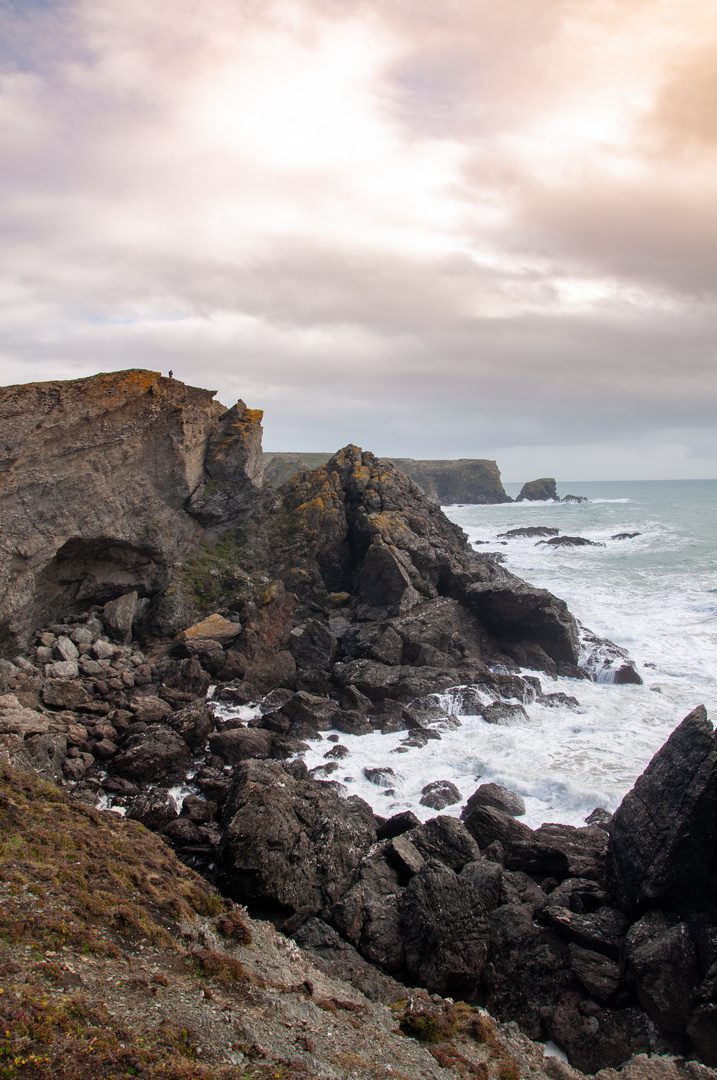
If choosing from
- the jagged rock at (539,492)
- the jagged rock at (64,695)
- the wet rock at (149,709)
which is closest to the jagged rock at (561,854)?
the wet rock at (149,709)

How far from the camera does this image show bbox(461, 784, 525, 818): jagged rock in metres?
14.8

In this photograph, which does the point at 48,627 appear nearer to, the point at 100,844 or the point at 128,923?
the point at 100,844

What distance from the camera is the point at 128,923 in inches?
291

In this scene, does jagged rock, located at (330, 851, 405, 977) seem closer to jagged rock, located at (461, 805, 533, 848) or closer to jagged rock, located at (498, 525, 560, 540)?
jagged rock, located at (461, 805, 533, 848)

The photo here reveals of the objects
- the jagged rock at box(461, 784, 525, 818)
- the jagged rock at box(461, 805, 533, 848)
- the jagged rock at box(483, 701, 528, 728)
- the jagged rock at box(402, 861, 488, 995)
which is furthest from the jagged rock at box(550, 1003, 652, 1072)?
the jagged rock at box(483, 701, 528, 728)

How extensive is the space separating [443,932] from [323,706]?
1064cm

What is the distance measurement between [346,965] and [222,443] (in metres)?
24.7

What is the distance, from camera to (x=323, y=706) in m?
20.3

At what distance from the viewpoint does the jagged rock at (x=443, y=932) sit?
9.77 meters

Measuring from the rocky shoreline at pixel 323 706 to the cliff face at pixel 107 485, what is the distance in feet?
0.34

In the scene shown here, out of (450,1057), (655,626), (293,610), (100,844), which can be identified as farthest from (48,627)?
(655,626)

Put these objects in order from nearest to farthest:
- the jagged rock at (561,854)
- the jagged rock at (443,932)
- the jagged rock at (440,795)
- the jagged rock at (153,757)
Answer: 1. the jagged rock at (443,932)
2. the jagged rock at (561,854)
3. the jagged rock at (153,757)
4. the jagged rock at (440,795)

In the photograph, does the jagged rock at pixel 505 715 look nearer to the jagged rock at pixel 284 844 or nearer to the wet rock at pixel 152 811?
the jagged rock at pixel 284 844

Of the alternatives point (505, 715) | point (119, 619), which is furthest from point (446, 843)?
point (119, 619)
